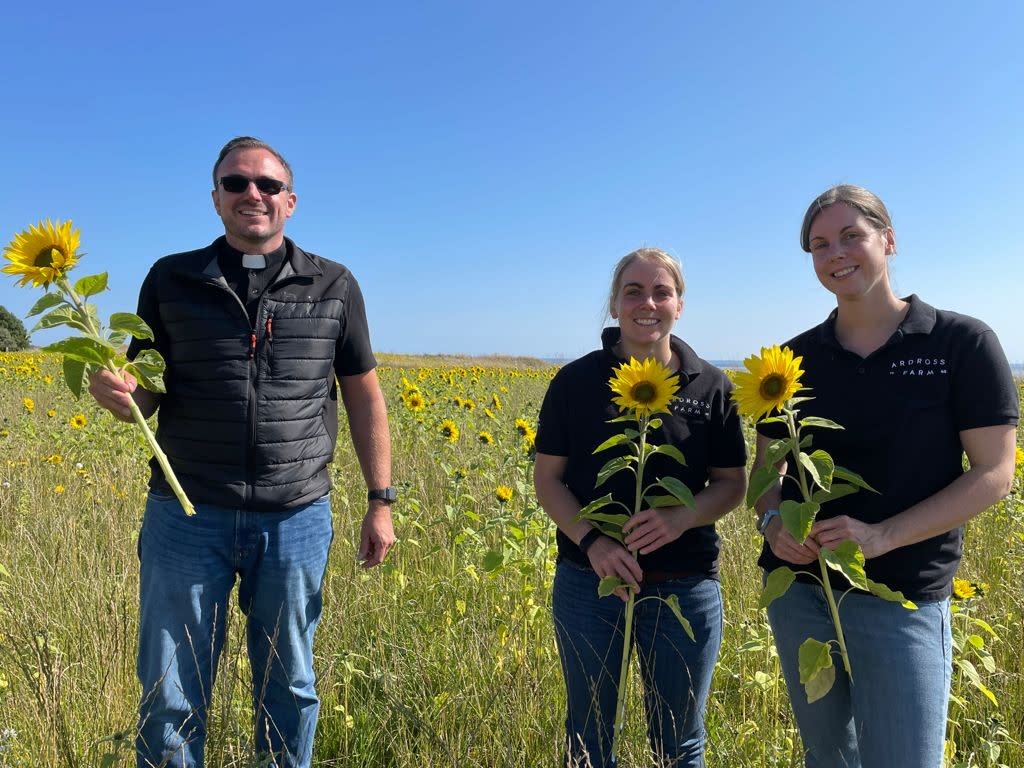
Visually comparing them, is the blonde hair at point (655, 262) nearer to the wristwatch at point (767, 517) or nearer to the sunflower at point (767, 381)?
the sunflower at point (767, 381)

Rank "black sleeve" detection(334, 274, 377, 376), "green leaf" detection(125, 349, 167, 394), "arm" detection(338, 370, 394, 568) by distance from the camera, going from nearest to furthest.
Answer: "green leaf" detection(125, 349, 167, 394) < "black sleeve" detection(334, 274, 377, 376) < "arm" detection(338, 370, 394, 568)

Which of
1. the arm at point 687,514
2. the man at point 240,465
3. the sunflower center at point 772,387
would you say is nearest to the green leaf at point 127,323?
the man at point 240,465

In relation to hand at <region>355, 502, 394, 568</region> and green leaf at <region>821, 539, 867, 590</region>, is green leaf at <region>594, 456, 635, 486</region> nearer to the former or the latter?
green leaf at <region>821, 539, 867, 590</region>

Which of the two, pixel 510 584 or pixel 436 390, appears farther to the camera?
pixel 436 390

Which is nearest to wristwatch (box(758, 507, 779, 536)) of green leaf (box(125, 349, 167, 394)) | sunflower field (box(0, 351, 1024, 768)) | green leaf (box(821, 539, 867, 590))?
green leaf (box(821, 539, 867, 590))

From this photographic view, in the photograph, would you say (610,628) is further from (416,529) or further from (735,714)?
(416,529)

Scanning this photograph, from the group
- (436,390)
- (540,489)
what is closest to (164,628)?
(540,489)

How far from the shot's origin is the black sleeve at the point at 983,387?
1.66 metres

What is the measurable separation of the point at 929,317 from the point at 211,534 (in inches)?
85.4

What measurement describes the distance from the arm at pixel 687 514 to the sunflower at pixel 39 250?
1.48 metres

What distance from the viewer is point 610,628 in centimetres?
207

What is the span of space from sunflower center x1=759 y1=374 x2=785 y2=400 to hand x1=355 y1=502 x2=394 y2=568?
4.82 ft

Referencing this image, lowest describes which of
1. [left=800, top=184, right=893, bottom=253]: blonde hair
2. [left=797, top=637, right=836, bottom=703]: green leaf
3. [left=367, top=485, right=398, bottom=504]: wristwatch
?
[left=797, top=637, right=836, bottom=703]: green leaf

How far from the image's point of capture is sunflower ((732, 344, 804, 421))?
1.65 m
